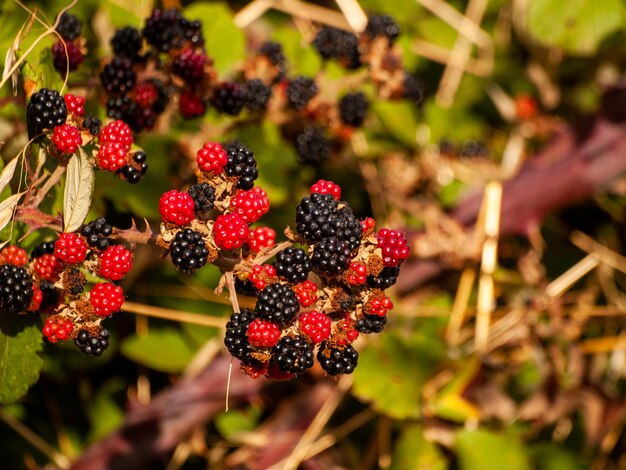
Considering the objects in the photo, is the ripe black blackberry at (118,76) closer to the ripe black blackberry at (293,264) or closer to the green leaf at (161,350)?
the ripe black blackberry at (293,264)

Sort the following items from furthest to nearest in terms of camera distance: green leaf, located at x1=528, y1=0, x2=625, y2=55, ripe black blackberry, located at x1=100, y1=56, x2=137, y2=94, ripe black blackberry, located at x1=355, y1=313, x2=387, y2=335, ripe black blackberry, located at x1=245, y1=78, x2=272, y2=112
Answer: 1. green leaf, located at x1=528, y1=0, x2=625, y2=55
2. ripe black blackberry, located at x1=245, y1=78, x2=272, y2=112
3. ripe black blackberry, located at x1=100, y1=56, x2=137, y2=94
4. ripe black blackberry, located at x1=355, y1=313, x2=387, y2=335

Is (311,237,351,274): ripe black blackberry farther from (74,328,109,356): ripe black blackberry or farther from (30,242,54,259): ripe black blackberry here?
(30,242,54,259): ripe black blackberry

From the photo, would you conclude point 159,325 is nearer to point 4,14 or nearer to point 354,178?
point 354,178

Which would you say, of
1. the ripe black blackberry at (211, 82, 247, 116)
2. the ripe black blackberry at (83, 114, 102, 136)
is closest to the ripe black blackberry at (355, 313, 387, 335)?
the ripe black blackberry at (83, 114, 102, 136)

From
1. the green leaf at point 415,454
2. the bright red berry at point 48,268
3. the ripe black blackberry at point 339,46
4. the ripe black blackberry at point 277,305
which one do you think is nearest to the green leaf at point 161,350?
the green leaf at point 415,454

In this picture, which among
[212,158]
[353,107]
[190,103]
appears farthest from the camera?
[353,107]

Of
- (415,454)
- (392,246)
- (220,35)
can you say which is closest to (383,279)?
(392,246)

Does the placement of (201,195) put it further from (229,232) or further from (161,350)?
(161,350)
